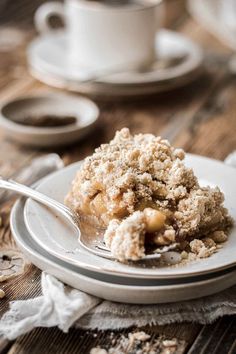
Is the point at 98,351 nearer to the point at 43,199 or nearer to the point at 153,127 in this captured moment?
the point at 43,199

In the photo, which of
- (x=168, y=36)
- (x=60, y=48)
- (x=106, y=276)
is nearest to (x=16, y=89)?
(x=60, y=48)

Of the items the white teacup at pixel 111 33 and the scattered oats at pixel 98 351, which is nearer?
the scattered oats at pixel 98 351

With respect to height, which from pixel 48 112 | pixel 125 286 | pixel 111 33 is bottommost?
pixel 48 112

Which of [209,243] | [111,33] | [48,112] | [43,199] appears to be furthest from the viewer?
[111,33]

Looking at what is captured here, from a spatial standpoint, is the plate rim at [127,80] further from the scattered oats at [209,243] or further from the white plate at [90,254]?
the scattered oats at [209,243]

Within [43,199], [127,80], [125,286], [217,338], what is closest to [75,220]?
[43,199]

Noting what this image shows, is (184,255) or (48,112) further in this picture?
(48,112)

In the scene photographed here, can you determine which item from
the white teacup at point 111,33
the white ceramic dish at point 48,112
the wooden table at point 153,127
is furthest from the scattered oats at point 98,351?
the white teacup at point 111,33
